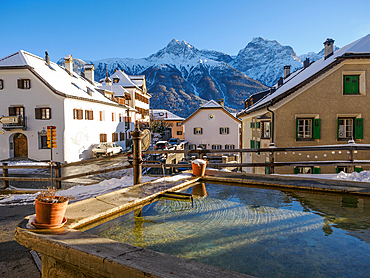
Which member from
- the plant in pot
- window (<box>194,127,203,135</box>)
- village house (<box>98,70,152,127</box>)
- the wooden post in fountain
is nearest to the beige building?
the wooden post in fountain

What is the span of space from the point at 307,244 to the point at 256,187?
10.3ft

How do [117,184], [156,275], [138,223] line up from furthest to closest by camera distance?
[117,184]
[138,223]
[156,275]

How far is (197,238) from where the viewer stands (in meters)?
3.36

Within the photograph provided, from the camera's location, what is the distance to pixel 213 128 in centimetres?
4122

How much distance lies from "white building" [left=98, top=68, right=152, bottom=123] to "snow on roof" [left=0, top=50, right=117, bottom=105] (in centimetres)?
978

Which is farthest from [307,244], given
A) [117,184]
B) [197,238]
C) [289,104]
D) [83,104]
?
[83,104]

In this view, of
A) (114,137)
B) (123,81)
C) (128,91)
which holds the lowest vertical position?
(114,137)

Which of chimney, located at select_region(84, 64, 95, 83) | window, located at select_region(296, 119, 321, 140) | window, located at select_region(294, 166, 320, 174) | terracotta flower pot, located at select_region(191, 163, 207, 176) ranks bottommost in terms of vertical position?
window, located at select_region(294, 166, 320, 174)

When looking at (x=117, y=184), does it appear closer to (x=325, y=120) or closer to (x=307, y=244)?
(x=307, y=244)

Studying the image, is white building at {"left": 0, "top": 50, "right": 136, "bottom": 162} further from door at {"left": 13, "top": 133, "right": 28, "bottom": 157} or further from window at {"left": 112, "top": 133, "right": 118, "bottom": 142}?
window at {"left": 112, "top": 133, "right": 118, "bottom": 142}

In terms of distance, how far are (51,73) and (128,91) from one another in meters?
19.7

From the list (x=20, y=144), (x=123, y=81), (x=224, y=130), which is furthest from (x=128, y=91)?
(x=20, y=144)

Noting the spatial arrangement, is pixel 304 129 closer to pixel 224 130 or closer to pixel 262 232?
pixel 262 232

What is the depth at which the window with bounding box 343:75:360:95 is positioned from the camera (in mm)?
15500
